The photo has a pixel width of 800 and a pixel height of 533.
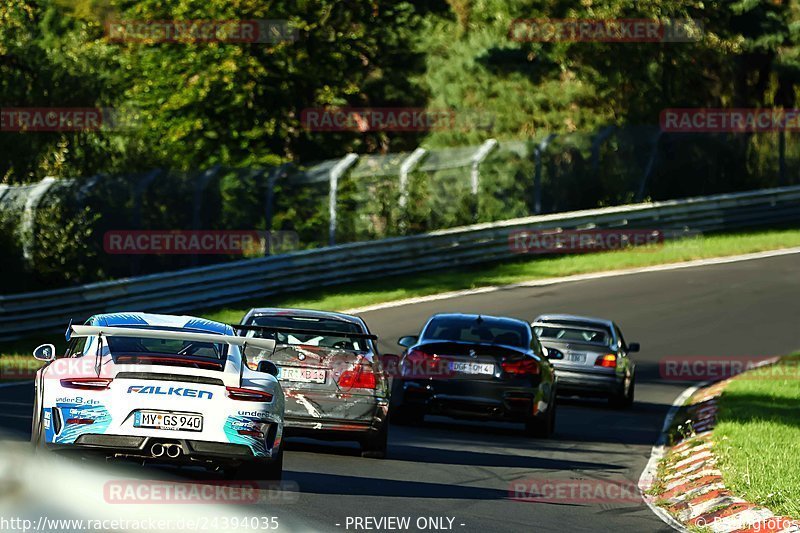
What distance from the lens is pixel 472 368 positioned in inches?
674

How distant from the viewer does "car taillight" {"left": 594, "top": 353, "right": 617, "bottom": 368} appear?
2141cm

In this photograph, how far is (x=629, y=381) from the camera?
→ 21.7 metres

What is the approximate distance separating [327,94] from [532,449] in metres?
32.4

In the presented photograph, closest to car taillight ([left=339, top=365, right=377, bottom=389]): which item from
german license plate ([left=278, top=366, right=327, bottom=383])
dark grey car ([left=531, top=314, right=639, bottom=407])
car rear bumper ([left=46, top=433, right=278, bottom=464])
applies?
german license plate ([left=278, top=366, right=327, bottom=383])

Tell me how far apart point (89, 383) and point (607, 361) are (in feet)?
39.0

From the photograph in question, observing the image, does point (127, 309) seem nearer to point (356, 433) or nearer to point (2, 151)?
point (2, 151)

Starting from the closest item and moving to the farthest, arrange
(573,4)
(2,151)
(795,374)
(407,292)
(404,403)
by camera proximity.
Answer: (404,403) < (795,374) < (407,292) < (2,151) < (573,4)

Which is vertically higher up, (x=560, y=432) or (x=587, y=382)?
(x=587, y=382)

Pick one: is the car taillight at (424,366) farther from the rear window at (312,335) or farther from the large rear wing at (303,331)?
the large rear wing at (303,331)

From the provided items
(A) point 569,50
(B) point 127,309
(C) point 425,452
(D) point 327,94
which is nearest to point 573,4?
(A) point 569,50
